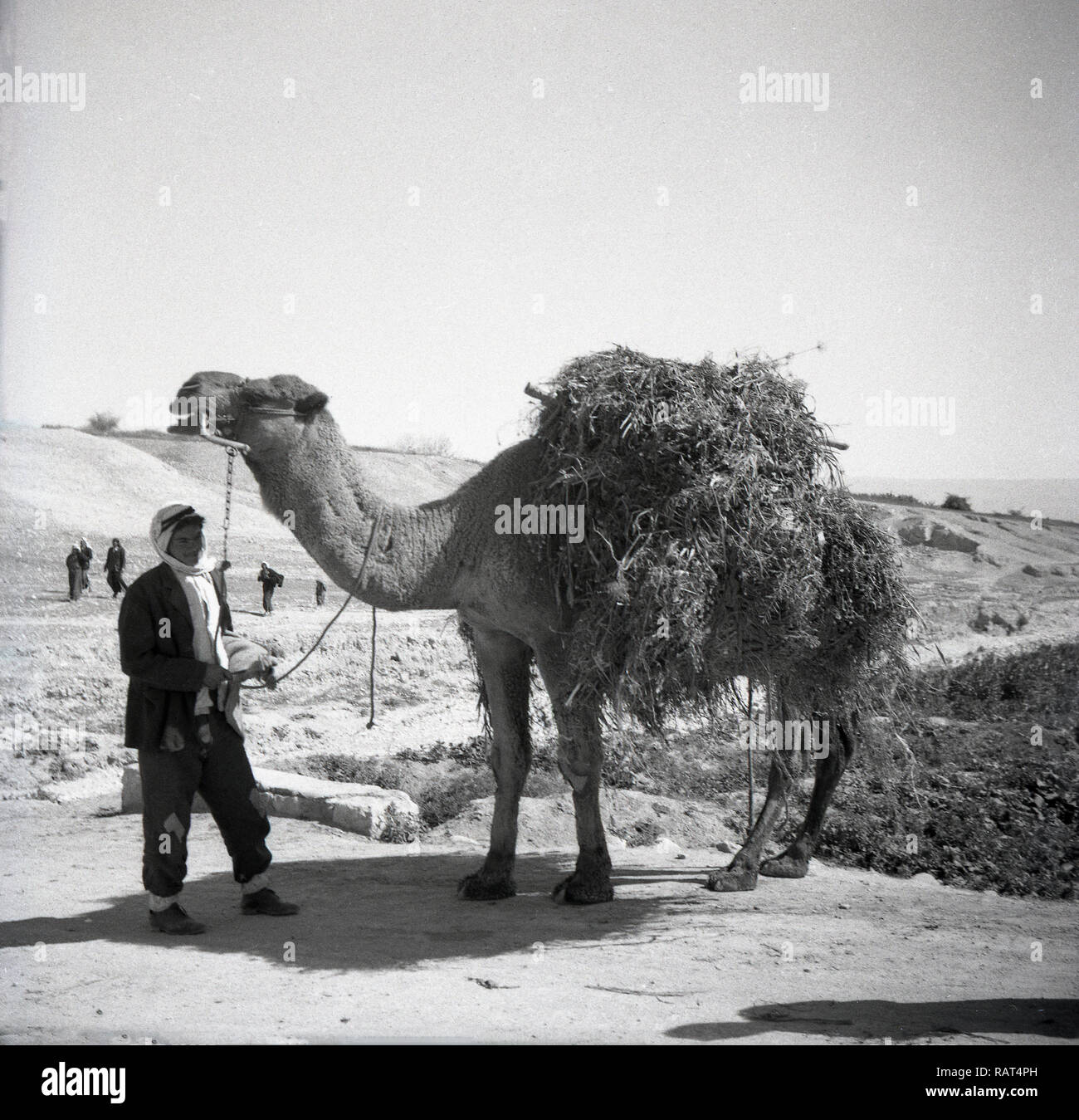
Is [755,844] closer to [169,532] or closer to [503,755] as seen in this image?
[503,755]

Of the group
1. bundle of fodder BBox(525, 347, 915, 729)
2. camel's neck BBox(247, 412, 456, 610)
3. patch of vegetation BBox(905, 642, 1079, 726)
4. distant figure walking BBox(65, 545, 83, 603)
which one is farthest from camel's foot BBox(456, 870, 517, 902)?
distant figure walking BBox(65, 545, 83, 603)

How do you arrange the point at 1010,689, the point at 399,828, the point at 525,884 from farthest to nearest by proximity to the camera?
the point at 1010,689 → the point at 399,828 → the point at 525,884

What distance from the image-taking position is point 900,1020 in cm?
533

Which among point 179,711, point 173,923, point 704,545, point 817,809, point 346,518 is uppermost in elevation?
point 346,518

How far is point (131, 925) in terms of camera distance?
6.77 m

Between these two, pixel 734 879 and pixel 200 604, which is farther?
pixel 734 879

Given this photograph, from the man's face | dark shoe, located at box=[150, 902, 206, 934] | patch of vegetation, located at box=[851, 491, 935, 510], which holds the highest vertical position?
patch of vegetation, located at box=[851, 491, 935, 510]

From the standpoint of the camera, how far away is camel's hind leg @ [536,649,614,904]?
6980 millimetres

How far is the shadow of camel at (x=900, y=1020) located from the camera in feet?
16.8

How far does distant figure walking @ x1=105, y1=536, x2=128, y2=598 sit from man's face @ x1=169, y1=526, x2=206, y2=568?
13.4 meters

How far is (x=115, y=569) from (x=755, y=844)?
14.2 meters

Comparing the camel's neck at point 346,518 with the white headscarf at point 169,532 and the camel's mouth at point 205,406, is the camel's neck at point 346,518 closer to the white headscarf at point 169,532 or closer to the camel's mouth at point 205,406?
the camel's mouth at point 205,406

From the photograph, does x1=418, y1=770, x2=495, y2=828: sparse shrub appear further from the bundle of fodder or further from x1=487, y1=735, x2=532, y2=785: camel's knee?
the bundle of fodder

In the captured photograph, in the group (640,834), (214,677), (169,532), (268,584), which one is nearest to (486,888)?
(214,677)
